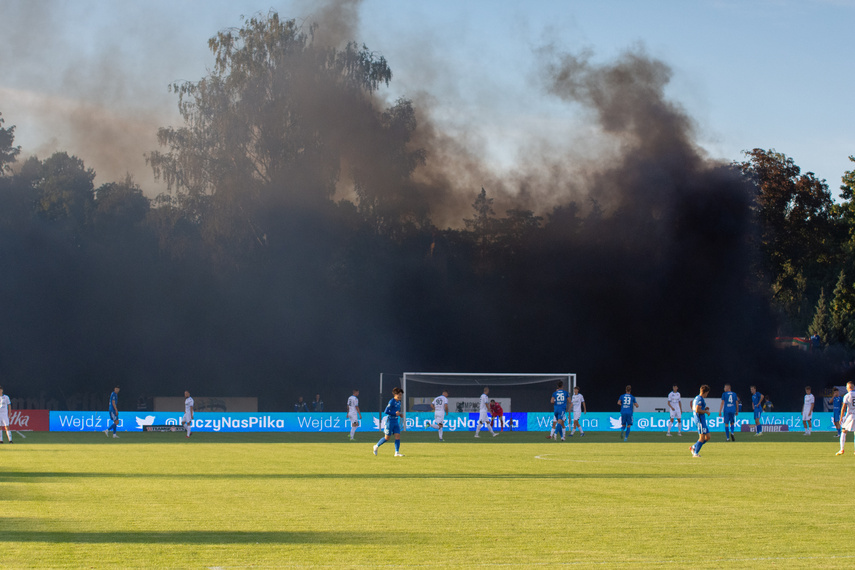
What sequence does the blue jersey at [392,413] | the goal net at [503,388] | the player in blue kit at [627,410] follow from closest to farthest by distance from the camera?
the blue jersey at [392,413] → the player in blue kit at [627,410] → the goal net at [503,388]

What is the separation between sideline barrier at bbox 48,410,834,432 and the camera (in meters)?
45.6

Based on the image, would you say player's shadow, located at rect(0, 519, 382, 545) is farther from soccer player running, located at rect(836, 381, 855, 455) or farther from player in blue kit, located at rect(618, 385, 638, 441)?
player in blue kit, located at rect(618, 385, 638, 441)

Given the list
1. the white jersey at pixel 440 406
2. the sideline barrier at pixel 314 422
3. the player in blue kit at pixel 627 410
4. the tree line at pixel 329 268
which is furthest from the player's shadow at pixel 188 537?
the tree line at pixel 329 268

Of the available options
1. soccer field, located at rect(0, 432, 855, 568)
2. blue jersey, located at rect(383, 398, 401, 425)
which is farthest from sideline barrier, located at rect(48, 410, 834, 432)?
blue jersey, located at rect(383, 398, 401, 425)

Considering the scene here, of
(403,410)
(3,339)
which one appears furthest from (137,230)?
(403,410)

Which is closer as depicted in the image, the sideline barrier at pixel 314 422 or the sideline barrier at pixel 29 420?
the sideline barrier at pixel 29 420

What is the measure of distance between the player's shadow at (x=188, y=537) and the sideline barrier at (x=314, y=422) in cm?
3475

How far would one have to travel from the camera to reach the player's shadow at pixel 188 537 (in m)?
10.7

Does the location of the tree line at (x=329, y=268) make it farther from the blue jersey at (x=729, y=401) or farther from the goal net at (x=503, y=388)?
the blue jersey at (x=729, y=401)

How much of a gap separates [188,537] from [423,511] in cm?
362

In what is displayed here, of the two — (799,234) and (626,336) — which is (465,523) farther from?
(799,234)

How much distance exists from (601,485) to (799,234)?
65.6 metres

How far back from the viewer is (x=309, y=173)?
57.8m

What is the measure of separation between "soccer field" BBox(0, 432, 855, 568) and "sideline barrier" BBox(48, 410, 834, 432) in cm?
2006
